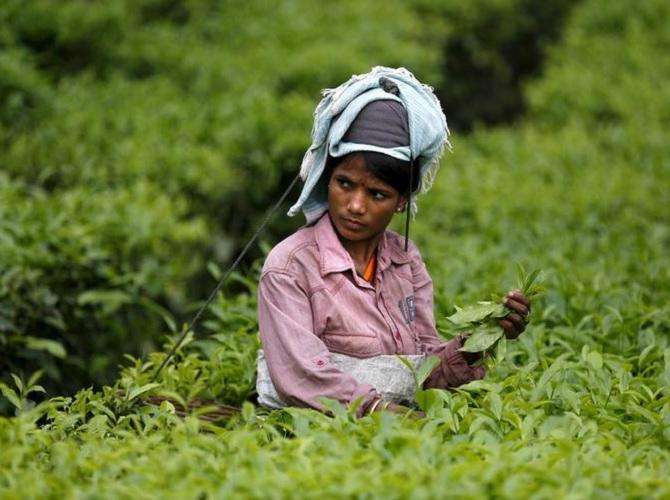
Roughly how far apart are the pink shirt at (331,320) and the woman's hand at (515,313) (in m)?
0.20

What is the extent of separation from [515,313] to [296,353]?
64cm

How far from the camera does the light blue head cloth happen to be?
10.7ft

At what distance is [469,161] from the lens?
7586 mm

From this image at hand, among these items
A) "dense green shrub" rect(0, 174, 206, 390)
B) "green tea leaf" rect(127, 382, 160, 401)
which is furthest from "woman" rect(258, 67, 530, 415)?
"dense green shrub" rect(0, 174, 206, 390)

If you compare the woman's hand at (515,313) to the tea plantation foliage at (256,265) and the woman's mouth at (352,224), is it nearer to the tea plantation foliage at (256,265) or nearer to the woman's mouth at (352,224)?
the tea plantation foliage at (256,265)

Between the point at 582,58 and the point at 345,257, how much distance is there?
7.56 meters

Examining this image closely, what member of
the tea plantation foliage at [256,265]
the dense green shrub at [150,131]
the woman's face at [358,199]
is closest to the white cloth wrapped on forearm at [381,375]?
the tea plantation foliage at [256,265]

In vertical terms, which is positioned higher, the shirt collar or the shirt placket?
the shirt collar

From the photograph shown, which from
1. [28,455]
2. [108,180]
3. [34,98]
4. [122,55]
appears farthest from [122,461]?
[122,55]

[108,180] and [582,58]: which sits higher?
[582,58]

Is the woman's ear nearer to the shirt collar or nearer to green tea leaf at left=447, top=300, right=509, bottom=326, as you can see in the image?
the shirt collar

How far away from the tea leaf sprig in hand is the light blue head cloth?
1.52ft

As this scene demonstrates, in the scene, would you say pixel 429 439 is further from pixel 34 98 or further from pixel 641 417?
pixel 34 98

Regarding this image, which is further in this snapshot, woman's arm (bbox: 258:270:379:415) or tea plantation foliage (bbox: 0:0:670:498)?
woman's arm (bbox: 258:270:379:415)
